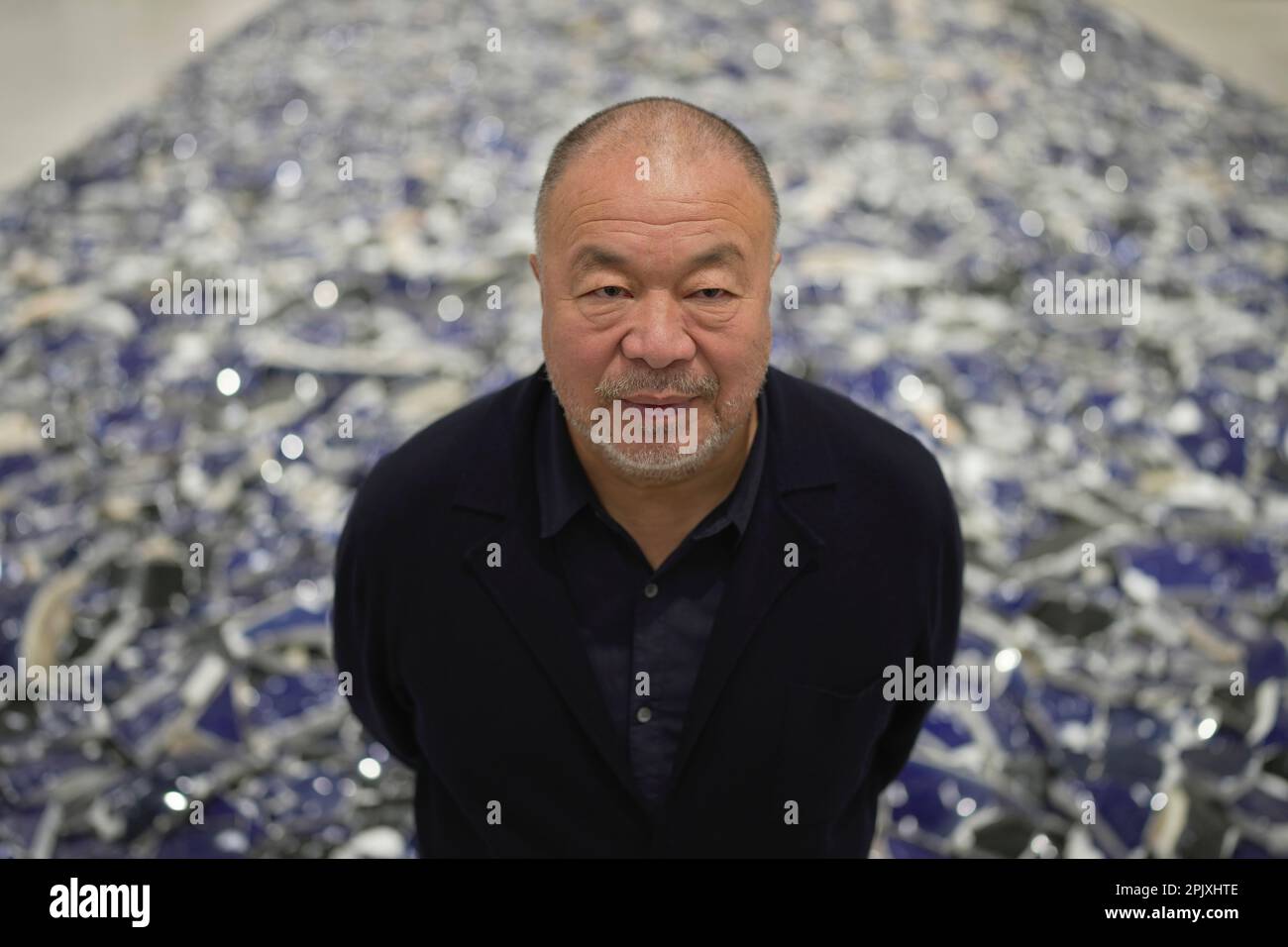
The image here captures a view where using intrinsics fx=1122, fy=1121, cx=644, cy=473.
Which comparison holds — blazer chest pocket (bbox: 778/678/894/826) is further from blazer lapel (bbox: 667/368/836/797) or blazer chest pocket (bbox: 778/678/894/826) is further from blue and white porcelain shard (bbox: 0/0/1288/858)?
blue and white porcelain shard (bbox: 0/0/1288/858)

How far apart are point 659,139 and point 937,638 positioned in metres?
0.69

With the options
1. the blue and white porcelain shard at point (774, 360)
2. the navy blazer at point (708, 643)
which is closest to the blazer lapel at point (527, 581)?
the navy blazer at point (708, 643)

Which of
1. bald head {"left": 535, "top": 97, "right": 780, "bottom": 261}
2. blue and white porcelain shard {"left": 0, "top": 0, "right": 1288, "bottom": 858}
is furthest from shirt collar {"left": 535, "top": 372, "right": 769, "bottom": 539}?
blue and white porcelain shard {"left": 0, "top": 0, "right": 1288, "bottom": 858}

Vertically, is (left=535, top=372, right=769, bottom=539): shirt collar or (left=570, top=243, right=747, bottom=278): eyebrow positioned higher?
(left=570, top=243, right=747, bottom=278): eyebrow

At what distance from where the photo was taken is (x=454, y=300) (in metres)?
3.05

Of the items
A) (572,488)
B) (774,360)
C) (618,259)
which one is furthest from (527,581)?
(774,360)

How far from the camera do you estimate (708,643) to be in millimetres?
1113

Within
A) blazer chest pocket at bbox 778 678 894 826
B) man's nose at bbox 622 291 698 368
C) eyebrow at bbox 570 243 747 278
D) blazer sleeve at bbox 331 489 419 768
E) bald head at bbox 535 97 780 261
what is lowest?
blazer chest pocket at bbox 778 678 894 826

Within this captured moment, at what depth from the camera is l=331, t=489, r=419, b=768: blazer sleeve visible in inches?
47.3

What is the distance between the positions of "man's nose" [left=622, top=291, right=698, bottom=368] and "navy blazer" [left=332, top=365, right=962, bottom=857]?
226 millimetres

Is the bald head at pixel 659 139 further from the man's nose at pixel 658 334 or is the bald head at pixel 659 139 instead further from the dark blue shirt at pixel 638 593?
the dark blue shirt at pixel 638 593

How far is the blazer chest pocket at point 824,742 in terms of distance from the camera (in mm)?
1193
